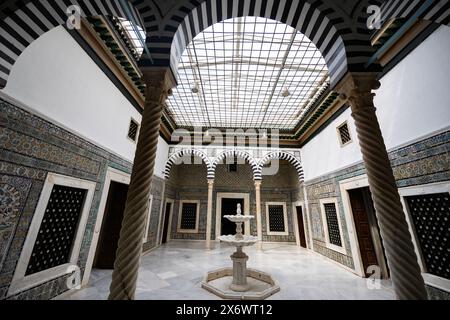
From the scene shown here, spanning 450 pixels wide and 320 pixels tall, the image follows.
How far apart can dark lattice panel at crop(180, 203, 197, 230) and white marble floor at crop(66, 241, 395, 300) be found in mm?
2947

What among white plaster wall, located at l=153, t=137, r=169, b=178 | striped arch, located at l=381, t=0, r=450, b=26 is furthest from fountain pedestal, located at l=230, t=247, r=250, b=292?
white plaster wall, located at l=153, t=137, r=169, b=178

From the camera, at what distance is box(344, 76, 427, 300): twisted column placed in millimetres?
1382

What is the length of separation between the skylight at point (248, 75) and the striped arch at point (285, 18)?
5.17 ft

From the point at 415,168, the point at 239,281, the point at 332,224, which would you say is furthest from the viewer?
the point at 332,224

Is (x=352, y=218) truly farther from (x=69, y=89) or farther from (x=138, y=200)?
(x=69, y=89)

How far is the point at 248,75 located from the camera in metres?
5.05

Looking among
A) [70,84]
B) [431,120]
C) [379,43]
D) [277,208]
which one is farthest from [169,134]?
[431,120]

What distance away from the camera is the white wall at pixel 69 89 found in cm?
245

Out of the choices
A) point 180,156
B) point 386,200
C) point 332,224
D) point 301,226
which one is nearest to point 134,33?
point 386,200

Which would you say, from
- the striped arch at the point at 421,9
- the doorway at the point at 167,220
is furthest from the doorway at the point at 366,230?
the doorway at the point at 167,220

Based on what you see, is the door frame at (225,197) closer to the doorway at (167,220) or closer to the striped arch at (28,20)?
the doorway at (167,220)

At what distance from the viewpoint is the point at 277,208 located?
971 cm

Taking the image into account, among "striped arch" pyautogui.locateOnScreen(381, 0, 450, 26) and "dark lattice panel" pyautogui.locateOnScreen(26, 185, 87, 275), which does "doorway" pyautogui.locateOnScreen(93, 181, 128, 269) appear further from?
"striped arch" pyautogui.locateOnScreen(381, 0, 450, 26)

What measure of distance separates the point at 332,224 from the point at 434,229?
10.1 feet
